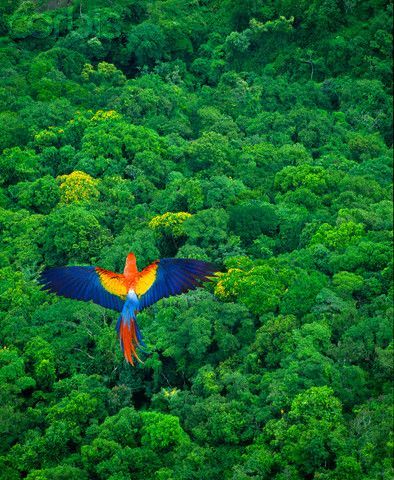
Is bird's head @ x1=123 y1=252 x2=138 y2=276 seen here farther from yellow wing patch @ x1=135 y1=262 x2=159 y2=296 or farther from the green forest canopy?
the green forest canopy

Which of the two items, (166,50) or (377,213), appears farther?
(166,50)

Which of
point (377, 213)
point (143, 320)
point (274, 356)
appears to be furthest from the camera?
point (377, 213)

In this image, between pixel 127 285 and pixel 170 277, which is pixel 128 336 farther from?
pixel 170 277

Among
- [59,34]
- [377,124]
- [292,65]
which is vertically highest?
[59,34]

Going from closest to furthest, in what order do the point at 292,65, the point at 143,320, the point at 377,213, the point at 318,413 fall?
the point at 318,413 < the point at 143,320 < the point at 377,213 < the point at 292,65

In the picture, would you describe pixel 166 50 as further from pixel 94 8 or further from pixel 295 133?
pixel 295 133

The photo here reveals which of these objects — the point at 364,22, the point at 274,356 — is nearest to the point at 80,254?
the point at 274,356

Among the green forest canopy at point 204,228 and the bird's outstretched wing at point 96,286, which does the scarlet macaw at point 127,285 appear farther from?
the green forest canopy at point 204,228

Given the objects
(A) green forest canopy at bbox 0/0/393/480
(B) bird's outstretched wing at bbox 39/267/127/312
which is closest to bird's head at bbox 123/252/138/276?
(B) bird's outstretched wing at bbox 39/267/127/312
